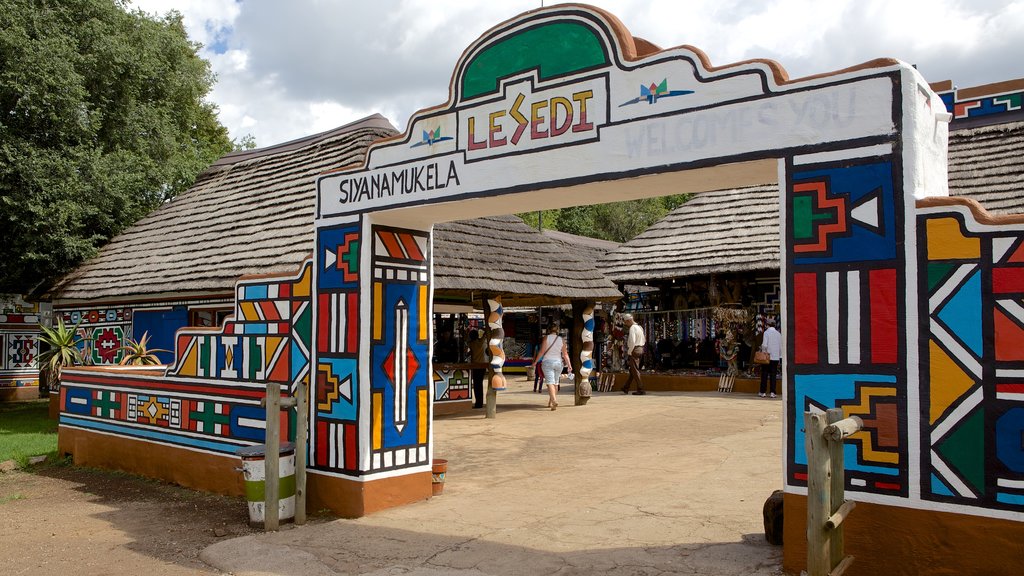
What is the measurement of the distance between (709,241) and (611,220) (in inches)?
1234

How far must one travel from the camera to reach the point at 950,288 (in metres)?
4.48

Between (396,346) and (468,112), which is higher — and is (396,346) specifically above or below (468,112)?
below

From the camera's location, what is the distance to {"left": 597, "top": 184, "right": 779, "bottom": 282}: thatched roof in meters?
17.1

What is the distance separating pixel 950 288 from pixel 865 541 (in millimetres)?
1482

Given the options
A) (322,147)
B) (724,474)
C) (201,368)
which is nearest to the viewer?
(724,474)

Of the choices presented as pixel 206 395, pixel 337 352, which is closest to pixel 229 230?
pixel 206 395

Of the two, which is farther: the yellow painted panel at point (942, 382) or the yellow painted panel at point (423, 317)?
the yellow painted panel at point (423, 317)

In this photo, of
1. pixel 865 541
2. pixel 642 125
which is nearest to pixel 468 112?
pixel 642 125

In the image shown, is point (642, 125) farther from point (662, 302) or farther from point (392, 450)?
point (662, 302)

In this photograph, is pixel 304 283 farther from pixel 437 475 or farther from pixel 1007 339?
pixel 1007 339

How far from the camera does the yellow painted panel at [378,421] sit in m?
7.27

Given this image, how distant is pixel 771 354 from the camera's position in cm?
1542

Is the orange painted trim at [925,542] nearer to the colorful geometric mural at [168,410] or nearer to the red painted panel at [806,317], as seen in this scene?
the red painted panel at [806,317]

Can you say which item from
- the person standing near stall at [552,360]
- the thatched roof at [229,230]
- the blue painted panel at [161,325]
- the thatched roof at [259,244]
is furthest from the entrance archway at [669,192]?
the blue painted panel at [161,325]
